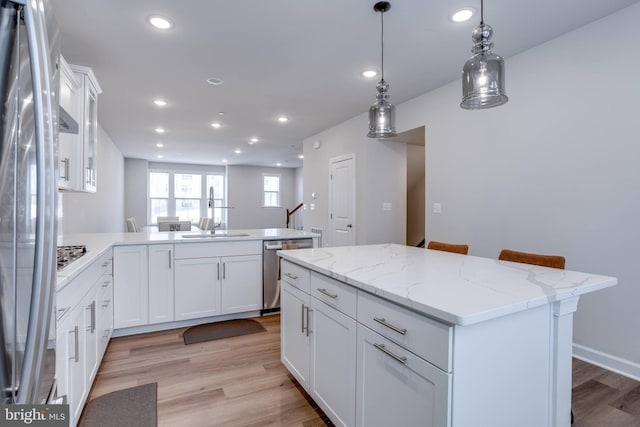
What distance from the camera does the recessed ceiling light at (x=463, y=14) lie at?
7.67 ft

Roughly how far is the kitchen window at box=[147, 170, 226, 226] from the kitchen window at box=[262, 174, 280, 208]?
4.46ft

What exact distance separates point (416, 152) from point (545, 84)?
9.68 ft

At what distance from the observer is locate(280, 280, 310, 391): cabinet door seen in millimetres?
1883

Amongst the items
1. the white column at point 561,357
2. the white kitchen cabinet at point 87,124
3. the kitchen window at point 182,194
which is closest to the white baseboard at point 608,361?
the white column at point 561,357

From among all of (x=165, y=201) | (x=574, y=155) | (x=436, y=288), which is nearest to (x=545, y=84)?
(x=574, y=155)

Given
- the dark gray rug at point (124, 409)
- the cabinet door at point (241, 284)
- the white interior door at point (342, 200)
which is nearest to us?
the dark gray rug at point (124, 409)

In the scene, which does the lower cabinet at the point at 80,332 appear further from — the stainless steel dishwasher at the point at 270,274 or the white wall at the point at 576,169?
the white wall at the point at 576,169

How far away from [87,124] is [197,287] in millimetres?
1727

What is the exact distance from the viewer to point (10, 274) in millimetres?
565

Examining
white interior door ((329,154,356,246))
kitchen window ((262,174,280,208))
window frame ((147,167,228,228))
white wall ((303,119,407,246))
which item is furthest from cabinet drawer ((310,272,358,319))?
kitchen window ((262,174,280,208))

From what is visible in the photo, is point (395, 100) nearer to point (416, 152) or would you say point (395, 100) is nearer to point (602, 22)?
point (416, 152)

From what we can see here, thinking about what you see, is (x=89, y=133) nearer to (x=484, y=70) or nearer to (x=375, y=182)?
(x=484, y=70)

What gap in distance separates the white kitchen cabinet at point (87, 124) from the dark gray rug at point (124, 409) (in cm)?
164

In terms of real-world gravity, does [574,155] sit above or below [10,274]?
above
